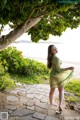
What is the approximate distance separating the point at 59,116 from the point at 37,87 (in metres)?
2.92

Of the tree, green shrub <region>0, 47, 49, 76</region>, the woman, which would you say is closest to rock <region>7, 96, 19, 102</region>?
the woman

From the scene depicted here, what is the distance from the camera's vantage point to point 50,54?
225 inches

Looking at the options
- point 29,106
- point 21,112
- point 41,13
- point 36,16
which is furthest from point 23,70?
point 41,13

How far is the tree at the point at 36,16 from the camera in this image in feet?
15.0

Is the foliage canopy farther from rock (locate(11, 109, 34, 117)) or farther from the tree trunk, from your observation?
rock (locate(11, 109, 34, 117))

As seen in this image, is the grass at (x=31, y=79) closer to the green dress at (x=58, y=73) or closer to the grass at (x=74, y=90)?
the grass at (x=74, y=90)

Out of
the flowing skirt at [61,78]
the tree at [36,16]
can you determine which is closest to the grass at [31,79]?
the tree at [36,16]

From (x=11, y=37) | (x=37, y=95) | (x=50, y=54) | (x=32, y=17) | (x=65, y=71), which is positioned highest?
(x=32, y=17)

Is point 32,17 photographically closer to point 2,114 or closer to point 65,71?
point 65,71

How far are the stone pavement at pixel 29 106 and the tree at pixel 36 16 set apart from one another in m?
1.59

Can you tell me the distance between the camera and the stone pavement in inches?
215

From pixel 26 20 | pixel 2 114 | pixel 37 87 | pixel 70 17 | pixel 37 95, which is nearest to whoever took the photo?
pixel 2 114

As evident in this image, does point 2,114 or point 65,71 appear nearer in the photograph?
point 2,114

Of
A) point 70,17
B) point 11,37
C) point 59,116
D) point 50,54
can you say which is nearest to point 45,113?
point 59,116
